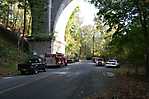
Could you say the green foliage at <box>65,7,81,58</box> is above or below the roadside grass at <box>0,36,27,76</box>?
above

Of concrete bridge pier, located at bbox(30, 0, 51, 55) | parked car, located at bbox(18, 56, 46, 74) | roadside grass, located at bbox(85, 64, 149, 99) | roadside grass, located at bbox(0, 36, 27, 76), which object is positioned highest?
concrete bridge pier, located at bbox(30, 0, 51, 55)

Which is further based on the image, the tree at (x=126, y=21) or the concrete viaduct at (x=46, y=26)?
the concrete viaduct at (x=46, y=26)

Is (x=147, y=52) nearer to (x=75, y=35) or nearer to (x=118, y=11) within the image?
(x=118, y=11)

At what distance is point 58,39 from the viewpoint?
281 feet

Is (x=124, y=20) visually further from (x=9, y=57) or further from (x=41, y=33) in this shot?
(x=41, y=33)

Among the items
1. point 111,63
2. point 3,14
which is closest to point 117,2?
point 3,14

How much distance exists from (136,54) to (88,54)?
145 m

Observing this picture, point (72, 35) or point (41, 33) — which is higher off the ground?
point (72, 35)

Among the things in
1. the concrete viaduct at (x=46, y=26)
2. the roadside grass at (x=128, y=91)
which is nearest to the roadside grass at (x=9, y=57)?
the concrete viaduct at (x=46, y=26)

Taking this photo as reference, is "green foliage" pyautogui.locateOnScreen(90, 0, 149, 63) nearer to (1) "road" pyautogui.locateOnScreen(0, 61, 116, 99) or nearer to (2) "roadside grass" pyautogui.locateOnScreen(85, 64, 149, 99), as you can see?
(1) "road" pyautogui.locateOnScreen(0, 61, 116, 99)

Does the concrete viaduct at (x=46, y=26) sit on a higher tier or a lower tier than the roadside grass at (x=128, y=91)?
higher

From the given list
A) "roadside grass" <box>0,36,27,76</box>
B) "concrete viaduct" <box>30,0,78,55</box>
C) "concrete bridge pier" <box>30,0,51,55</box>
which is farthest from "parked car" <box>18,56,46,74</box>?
"concrete bridge pier" <box>30,0,51,55</box>

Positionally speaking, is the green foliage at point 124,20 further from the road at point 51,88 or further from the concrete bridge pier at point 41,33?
the concrete bridge pier at point 41,33

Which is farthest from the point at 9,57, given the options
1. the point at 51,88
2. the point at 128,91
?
the point at 128,91
